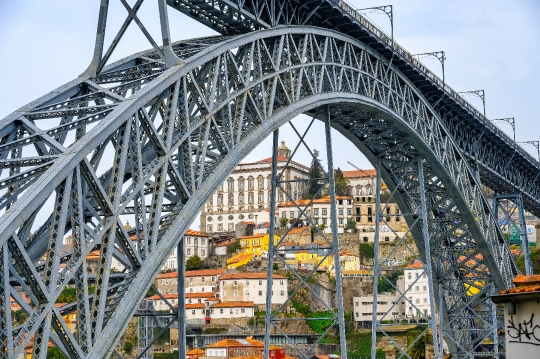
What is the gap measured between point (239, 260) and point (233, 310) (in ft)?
55.0

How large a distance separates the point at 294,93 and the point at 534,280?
12.4 metres

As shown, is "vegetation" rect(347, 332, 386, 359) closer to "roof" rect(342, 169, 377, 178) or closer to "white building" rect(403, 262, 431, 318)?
"white building" rect(403, 262, 431, 318)

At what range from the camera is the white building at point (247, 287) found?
9156 centimetres

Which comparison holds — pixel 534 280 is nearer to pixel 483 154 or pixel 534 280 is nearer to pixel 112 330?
pixel 112 330

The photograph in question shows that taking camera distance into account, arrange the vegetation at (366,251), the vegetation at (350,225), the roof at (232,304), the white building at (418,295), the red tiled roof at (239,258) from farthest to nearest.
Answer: the vegetation at (350,225)
the vegetation at (366,251)
the red tiled roof at (239,258)
the white building at (418,295)
the roof at (232,304)

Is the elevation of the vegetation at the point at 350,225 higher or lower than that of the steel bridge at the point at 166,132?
higher

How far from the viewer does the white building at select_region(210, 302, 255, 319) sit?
9000 cm

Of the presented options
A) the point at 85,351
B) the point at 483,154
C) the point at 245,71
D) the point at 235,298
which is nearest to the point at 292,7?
the point at 245,71

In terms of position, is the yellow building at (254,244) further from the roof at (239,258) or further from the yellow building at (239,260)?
the yellow building at (239,260)

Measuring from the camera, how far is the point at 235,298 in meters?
93.1

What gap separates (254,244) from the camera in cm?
11469

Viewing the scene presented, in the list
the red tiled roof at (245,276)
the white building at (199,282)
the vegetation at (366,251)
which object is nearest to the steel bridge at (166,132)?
the red tiled roof at (245,276)

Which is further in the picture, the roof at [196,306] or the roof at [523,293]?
the roof at [196,306]

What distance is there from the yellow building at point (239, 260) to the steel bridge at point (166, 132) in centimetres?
6808
